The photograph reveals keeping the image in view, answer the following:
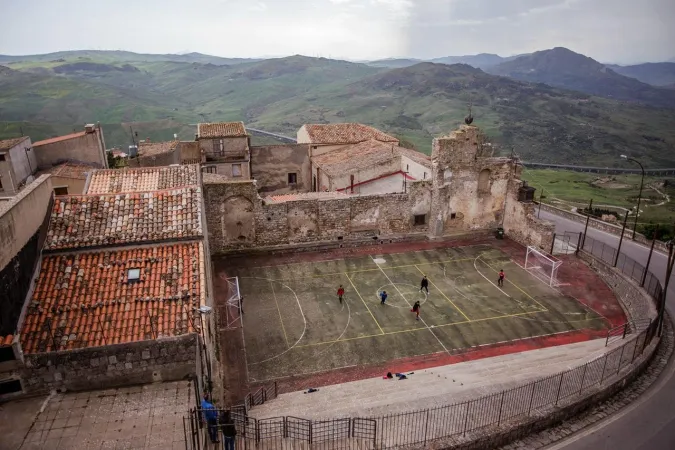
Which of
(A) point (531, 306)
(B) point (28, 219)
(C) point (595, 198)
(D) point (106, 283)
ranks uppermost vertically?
(B) point (28, 219)

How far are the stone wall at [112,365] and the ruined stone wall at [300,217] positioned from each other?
58.7 ft

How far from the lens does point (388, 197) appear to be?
108ft

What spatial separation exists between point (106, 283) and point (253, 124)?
515 feet

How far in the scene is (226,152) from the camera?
4216 centimetres

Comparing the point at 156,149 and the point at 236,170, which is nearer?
the point at 156,149

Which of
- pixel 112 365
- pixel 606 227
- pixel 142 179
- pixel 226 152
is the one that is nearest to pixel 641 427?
pixel 112 365

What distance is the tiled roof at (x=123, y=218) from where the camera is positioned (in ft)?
55.0

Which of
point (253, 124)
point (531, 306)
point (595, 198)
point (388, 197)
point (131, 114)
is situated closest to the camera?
point (531, 306)

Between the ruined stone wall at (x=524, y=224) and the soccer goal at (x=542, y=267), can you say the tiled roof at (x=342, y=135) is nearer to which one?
the ruined stone wall at (x=524, y=224)

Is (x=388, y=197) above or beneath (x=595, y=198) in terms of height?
above

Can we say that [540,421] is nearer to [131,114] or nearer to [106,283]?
[106,283]

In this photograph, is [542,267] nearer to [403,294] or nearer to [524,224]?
[524,224]

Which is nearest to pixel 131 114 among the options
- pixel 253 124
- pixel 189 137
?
pixel 253 124

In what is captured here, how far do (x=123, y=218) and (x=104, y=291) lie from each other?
388 cm
